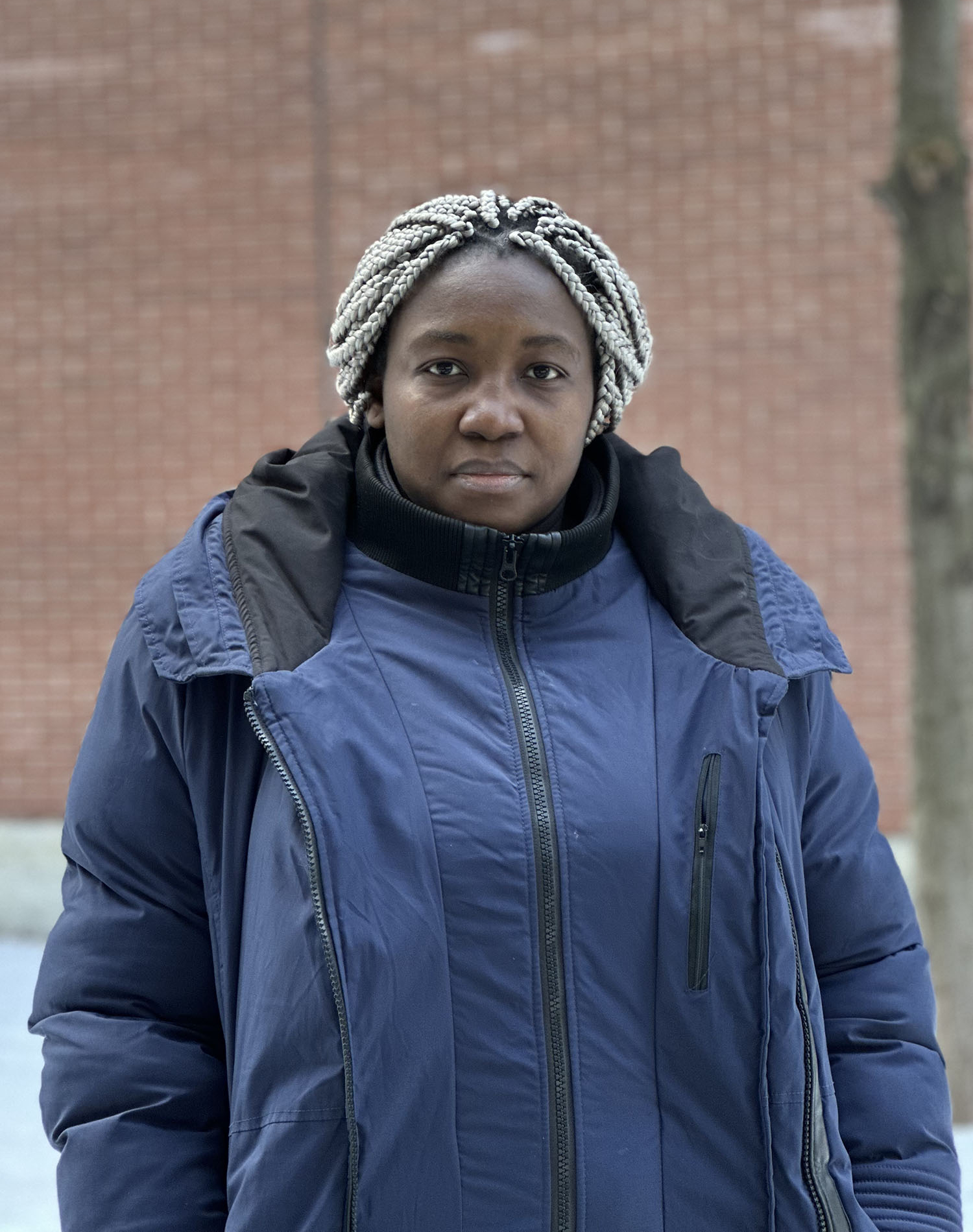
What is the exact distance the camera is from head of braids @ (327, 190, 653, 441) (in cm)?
171

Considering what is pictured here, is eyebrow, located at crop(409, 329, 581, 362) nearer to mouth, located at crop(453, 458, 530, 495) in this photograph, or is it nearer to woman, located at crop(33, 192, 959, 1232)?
woman, located at crop(33, 192, 959, 1232)

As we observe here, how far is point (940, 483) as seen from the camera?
13.1 ft

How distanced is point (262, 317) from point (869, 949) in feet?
18.4

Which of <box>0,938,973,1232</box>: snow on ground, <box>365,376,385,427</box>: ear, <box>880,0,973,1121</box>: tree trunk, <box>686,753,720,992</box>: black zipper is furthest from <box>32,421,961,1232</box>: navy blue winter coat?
<box>880,0,973,1121</box>: tree trunk

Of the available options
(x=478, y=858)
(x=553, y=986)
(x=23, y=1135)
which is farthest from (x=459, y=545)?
(x=23, y=1135)

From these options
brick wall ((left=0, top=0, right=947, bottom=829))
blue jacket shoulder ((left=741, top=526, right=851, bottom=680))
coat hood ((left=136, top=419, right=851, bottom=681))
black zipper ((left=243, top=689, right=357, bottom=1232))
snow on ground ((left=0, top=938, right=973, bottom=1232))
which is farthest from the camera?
brick wall ((left=0, top=0, right=947, bottom=829))

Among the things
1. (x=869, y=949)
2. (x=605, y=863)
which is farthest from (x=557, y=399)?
(x=869, y=949)

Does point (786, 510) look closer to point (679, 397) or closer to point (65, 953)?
point (679, 397)

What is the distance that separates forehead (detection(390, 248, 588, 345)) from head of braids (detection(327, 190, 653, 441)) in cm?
1

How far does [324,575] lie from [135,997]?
516 mm

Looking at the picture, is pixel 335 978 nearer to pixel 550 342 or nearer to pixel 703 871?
pixel 703 871

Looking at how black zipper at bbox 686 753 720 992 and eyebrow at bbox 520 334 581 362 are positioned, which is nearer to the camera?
black zipper at bbox 686 753 720 992

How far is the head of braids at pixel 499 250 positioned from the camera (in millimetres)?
1706

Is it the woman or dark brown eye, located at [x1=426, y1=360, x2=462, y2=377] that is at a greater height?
dark brown eye, located at [x1=426, y1=360, x2=462, y2=377]
